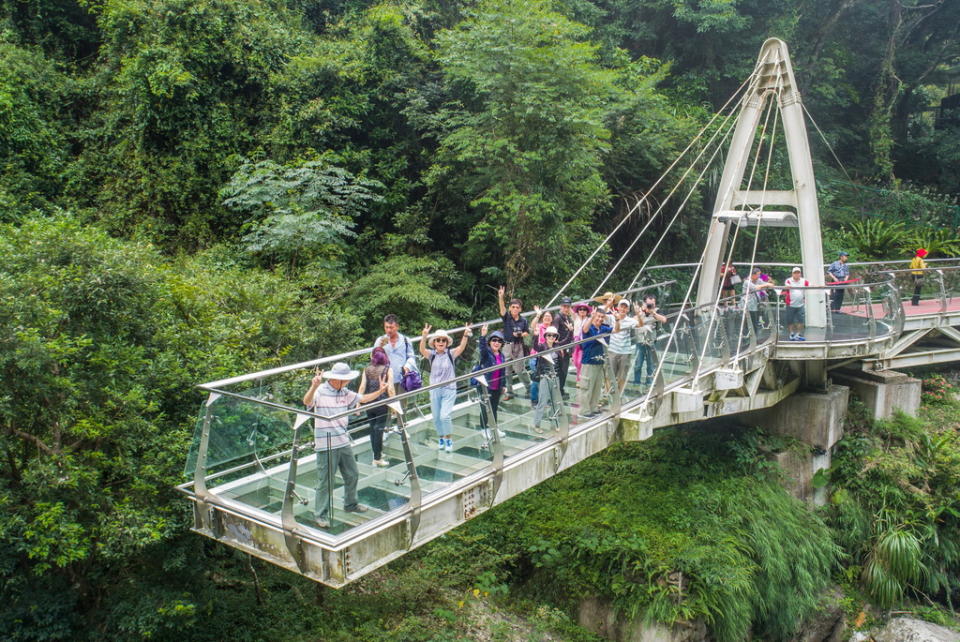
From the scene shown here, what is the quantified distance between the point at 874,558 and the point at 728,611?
4.69 m

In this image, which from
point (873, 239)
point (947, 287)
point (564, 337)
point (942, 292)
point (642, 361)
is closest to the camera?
point (642, 361)

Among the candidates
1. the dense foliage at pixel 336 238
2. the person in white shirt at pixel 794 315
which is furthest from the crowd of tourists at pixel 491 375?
the person in white shirt at pixel 794 315

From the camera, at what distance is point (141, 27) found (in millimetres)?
15922

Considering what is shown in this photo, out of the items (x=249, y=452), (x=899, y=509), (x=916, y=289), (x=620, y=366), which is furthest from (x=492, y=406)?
(x=916, y=289)

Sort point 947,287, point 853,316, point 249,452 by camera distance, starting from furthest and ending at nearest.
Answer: point 947,287, point 853,316, point 249,452

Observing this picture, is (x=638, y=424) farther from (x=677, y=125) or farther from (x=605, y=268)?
(x=677, y=125)

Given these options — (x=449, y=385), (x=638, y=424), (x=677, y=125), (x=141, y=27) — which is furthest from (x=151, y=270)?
(x=677, y=125)

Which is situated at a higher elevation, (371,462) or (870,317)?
(870,317)

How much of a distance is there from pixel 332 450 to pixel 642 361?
4.85 metres

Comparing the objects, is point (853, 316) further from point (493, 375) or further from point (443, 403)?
point (443, 403)

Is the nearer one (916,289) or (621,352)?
(621,352)

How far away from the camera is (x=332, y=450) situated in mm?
5852

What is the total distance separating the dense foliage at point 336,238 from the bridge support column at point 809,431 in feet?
2.61

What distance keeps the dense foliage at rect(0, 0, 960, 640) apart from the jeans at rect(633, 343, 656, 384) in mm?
2904
